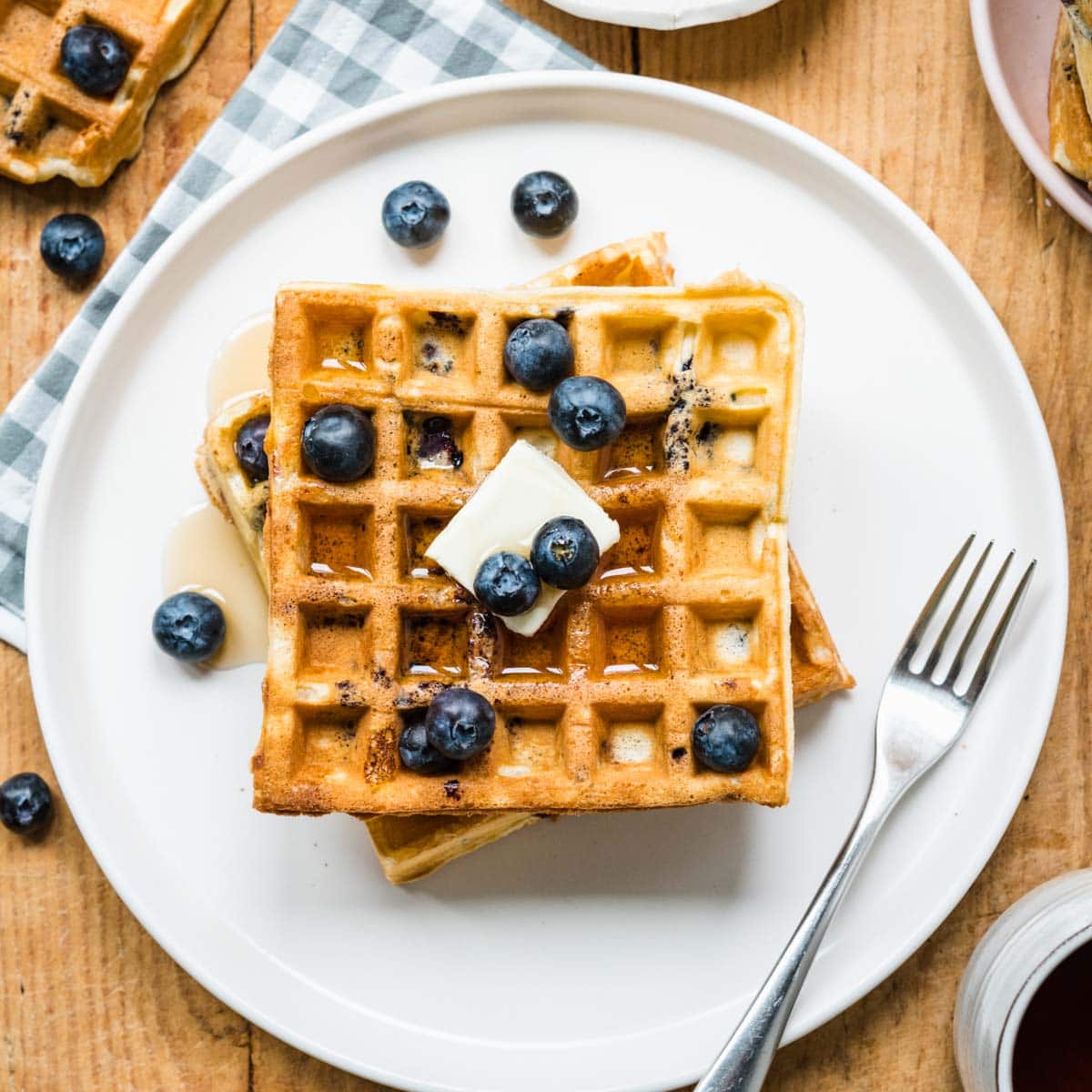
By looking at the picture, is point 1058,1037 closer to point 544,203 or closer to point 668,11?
point 544,203

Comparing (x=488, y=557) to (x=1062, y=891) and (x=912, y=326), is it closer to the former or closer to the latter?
(x=912, y=326)

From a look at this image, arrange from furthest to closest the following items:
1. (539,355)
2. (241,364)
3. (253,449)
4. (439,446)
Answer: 1. (241,364)
2. (253,449)
3. (439,446)
4. (539,355)

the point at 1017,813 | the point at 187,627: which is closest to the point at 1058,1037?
the point at 1017,813

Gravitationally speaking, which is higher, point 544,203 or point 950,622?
point 544,203

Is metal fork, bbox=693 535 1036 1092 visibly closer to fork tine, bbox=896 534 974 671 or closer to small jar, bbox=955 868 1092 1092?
fork tine, bbox=896 534 974 671

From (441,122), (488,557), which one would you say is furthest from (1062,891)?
(441,122)

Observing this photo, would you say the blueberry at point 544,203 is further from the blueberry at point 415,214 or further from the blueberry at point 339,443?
the blueberry at point 339,443

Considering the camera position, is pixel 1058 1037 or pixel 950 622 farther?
pixel 950 622
